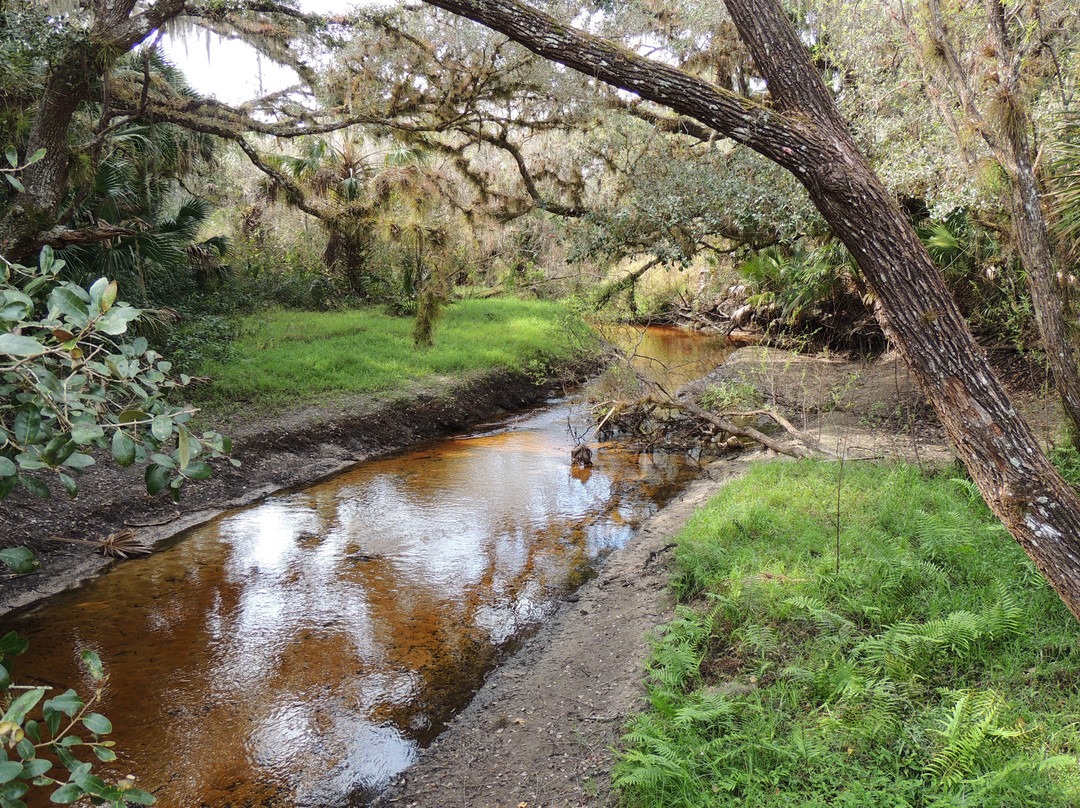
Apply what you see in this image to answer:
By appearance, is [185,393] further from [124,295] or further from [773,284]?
[773,284]

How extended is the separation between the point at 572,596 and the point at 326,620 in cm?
212

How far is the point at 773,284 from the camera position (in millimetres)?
16266

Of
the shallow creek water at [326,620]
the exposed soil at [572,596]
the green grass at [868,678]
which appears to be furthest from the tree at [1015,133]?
the shallow creek water at [326,620]

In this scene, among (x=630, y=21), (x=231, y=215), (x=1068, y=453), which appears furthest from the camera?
(x=231, y=215)

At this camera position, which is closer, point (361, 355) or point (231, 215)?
point (361, 355)

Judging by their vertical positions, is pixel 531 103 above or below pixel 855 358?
above

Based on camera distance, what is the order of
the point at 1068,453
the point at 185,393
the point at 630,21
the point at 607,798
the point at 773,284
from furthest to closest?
the point at 773,284
the point at 630,21
the point at 185,393
the point at 1068,453
the point at 607,798

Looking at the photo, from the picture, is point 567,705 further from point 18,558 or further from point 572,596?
point 18,558

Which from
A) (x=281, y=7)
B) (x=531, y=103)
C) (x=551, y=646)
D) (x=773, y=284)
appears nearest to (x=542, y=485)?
(x=551, y=646)

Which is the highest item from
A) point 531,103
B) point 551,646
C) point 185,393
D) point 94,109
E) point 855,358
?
point 531,103

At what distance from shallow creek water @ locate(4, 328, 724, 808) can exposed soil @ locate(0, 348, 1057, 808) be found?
1.04 feet

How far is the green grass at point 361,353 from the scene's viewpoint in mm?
11039

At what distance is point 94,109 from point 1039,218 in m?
11.1

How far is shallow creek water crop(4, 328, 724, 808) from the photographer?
4164mm
